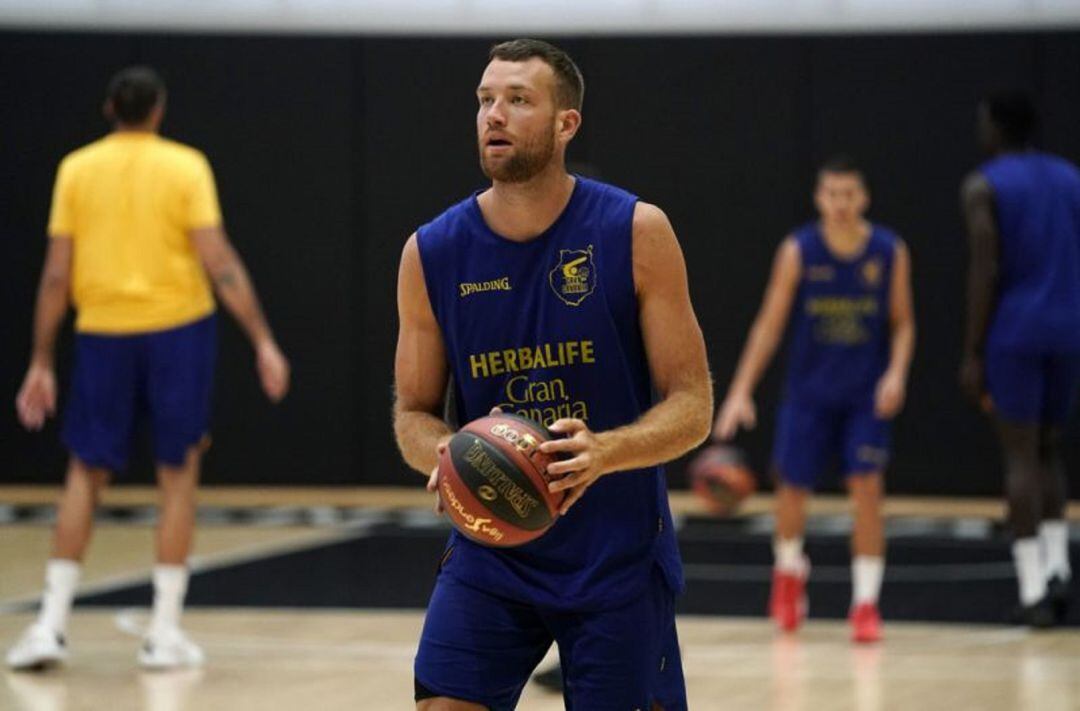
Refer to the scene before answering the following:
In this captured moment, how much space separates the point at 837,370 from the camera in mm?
Result: 8516

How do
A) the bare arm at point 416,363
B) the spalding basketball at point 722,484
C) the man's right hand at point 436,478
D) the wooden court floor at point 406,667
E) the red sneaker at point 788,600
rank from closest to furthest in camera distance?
the man's right hand at point 436,478, the bare arm at point 416,363, the wooden court floor at point 406,667, the red sneaker at point 788,600, the spalding basketball at point 722,484

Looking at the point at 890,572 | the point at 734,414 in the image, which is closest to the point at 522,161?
the point at 734,414

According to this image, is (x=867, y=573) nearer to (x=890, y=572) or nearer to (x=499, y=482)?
(x=890, y=572)

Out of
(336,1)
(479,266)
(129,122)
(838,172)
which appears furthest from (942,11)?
(479,266)

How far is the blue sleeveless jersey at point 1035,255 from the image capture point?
8828 millimetres

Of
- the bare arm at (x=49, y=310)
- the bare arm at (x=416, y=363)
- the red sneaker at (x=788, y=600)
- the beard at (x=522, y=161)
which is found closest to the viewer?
the beard at (x=522, y=161)

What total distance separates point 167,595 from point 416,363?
362cm

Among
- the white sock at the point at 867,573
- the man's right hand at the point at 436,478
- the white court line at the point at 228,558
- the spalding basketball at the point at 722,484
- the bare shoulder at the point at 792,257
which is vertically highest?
the bare shoulder at the point at 792,257

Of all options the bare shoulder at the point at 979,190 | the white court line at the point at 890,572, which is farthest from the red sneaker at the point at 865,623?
the bare shoulder at the point at 979,190

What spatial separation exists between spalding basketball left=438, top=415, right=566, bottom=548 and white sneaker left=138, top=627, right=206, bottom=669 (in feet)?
12.8

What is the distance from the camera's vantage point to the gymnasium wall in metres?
12.9

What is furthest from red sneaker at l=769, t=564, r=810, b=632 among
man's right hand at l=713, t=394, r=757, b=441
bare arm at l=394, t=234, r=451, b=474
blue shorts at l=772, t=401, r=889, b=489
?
bare arm at l=394, t=234, r=451, b=474

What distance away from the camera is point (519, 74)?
417 cm

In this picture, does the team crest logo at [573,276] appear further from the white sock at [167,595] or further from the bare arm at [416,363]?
the white sock at [167,595]
